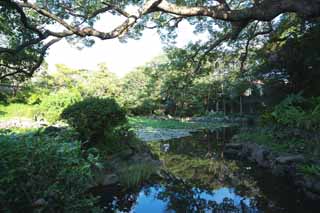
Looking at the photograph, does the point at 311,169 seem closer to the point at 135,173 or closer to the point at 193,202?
the point at 193,202

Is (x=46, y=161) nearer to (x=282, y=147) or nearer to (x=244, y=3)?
(x=282, y=147)

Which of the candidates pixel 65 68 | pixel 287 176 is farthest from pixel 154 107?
pixel 287 176

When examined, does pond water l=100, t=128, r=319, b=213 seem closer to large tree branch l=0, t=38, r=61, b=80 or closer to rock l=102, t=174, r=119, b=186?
rock l=102, t=174, r=119, b=186

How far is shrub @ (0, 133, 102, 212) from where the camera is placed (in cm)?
245

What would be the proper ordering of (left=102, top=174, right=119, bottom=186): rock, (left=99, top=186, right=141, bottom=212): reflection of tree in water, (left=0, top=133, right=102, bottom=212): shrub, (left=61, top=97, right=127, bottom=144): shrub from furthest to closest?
(left=61, top=97, right=127, bottom=144): shrub, (left=102, top=174, right=119, bottom=186): rock, (left=99, top=186, right=141, bottom=212): reflection of tree in water, (left=0, top=133, right=102, bottom=212): shrub

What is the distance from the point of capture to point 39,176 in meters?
2.55

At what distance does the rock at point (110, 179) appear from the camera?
17.7 feet

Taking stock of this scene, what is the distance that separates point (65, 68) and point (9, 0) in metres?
24.1

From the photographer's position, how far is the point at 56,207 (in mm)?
2639

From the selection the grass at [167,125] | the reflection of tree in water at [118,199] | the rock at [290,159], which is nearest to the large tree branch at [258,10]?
the rock at [290,159]

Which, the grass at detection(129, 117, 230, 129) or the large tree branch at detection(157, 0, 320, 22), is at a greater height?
the large tree branch at detection(157, 0, 320, 22)

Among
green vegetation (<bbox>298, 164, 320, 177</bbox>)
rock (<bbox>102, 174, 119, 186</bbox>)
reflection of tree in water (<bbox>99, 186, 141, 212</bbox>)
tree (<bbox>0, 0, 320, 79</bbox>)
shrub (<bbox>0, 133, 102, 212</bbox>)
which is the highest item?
tree (<bbox>0, 0, 320, 79</bbox>)

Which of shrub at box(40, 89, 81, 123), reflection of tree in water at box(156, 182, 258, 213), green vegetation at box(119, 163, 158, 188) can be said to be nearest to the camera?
reflection of tree in water at box(156, 182, 258, 213)

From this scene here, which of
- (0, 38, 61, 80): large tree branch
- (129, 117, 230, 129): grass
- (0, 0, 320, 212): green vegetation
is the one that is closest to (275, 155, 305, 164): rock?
(0, 0, 320, 212): green vegetation
